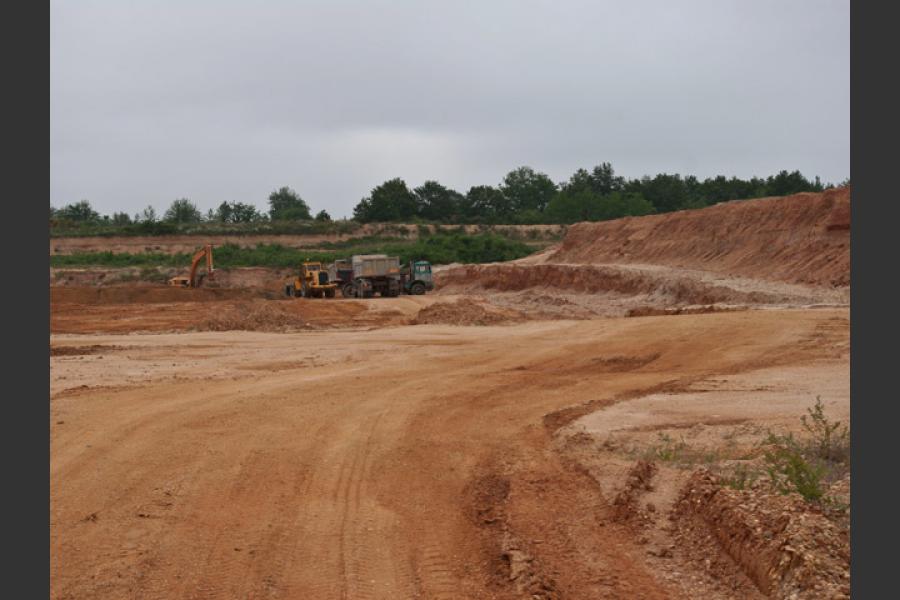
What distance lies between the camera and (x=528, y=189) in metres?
146

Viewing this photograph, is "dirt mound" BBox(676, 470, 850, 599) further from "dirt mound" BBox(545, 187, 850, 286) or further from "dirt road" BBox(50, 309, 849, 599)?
"dirt mound" BBox(545, 187, 850, 286)

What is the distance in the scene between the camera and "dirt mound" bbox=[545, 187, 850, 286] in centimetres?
3756

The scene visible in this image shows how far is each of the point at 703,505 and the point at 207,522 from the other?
4.73 meters

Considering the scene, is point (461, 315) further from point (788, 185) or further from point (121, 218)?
point (121, 218)

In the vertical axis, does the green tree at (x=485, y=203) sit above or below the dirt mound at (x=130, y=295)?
above

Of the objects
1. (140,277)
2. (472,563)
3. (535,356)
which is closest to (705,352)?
→ (535,356)

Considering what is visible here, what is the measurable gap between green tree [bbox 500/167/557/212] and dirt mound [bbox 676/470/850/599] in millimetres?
131644

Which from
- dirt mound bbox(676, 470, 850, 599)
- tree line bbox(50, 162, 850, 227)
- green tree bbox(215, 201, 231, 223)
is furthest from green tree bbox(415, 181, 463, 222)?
dirt mound bbox(676, 470, 850, 599)

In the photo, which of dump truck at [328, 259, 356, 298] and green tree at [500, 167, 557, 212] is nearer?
dump truck at [328, 259, 356, 298]

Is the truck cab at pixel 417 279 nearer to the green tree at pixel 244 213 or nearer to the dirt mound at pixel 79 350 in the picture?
the dirt mound at pixel 79 350

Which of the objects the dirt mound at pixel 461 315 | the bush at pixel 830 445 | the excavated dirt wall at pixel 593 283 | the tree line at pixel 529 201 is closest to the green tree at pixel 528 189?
the tree line at pixel 529 201

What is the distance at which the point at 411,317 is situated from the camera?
36.9 metres

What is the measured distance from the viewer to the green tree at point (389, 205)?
117688 millimetres

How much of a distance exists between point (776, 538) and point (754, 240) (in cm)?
3936
